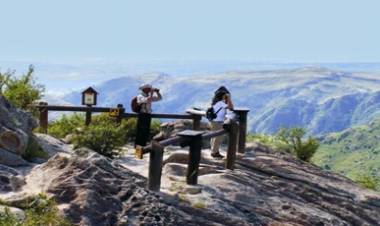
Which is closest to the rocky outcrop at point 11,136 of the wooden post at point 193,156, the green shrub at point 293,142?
the wooden post at point 193,156

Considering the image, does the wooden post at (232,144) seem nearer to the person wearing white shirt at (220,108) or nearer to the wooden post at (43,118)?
the person wearing white shirt at (220,108)

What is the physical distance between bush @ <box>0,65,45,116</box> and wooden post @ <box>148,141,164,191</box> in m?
9.06

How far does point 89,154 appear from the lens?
15.4m

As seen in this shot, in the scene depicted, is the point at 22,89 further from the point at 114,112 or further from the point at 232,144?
the point at 232,144

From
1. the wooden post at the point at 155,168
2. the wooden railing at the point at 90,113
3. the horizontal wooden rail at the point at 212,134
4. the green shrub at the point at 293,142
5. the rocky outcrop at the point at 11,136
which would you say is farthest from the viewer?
the green shrub at the point at 293,142

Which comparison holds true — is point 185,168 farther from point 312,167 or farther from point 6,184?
point 312,167

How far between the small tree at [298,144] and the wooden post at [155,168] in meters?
13.5

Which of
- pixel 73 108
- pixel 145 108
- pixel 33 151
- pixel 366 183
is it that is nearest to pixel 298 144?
pixel 366 183

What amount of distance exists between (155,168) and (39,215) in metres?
3.77

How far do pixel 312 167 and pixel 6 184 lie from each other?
506 inches

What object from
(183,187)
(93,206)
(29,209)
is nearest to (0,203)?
(29,209)

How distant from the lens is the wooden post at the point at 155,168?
608 inches

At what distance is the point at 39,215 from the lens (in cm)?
1227

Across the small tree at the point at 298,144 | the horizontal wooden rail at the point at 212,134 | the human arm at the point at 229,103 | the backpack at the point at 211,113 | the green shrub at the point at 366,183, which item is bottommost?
the green shrub at the point at 366,183
